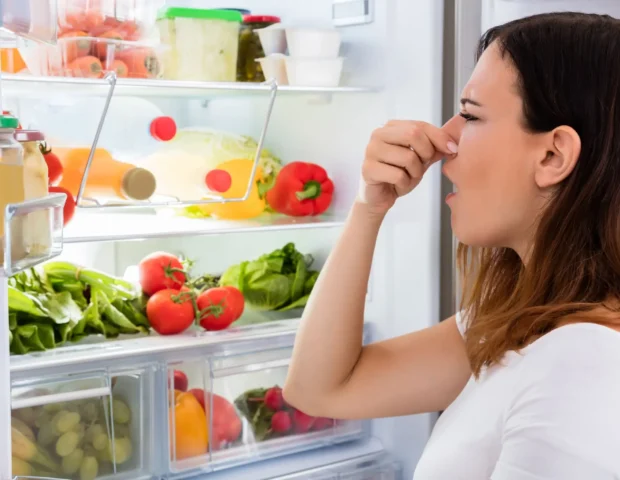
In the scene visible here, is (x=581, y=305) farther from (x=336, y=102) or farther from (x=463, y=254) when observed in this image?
(x=336, y=102)

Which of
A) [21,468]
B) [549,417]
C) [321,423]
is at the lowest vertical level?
[321,423]

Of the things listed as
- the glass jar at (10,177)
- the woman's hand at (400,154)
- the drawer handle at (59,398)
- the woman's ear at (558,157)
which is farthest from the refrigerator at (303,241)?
the glass jar at (10,177)

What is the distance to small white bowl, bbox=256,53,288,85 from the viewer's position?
2.13 metres

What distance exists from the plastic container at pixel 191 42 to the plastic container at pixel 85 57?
0.12m

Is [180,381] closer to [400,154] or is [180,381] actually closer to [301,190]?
[301,190]

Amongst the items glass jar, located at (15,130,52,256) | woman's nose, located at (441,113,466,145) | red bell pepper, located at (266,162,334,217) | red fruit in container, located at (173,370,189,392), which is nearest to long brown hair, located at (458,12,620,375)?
woman's nose, located at (441,113,466,145)

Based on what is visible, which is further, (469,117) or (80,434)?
(80,434)

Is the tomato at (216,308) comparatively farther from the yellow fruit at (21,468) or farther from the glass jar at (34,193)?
the glass jar at (34,193)

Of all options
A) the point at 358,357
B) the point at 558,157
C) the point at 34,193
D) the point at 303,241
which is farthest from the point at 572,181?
the point at 303,241

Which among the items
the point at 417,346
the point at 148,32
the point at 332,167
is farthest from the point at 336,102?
the point at 417,346

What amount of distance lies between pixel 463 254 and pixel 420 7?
81cm

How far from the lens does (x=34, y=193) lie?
3.25ft

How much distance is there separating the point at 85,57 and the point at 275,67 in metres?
0.51

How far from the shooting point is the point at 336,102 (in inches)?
90.4
